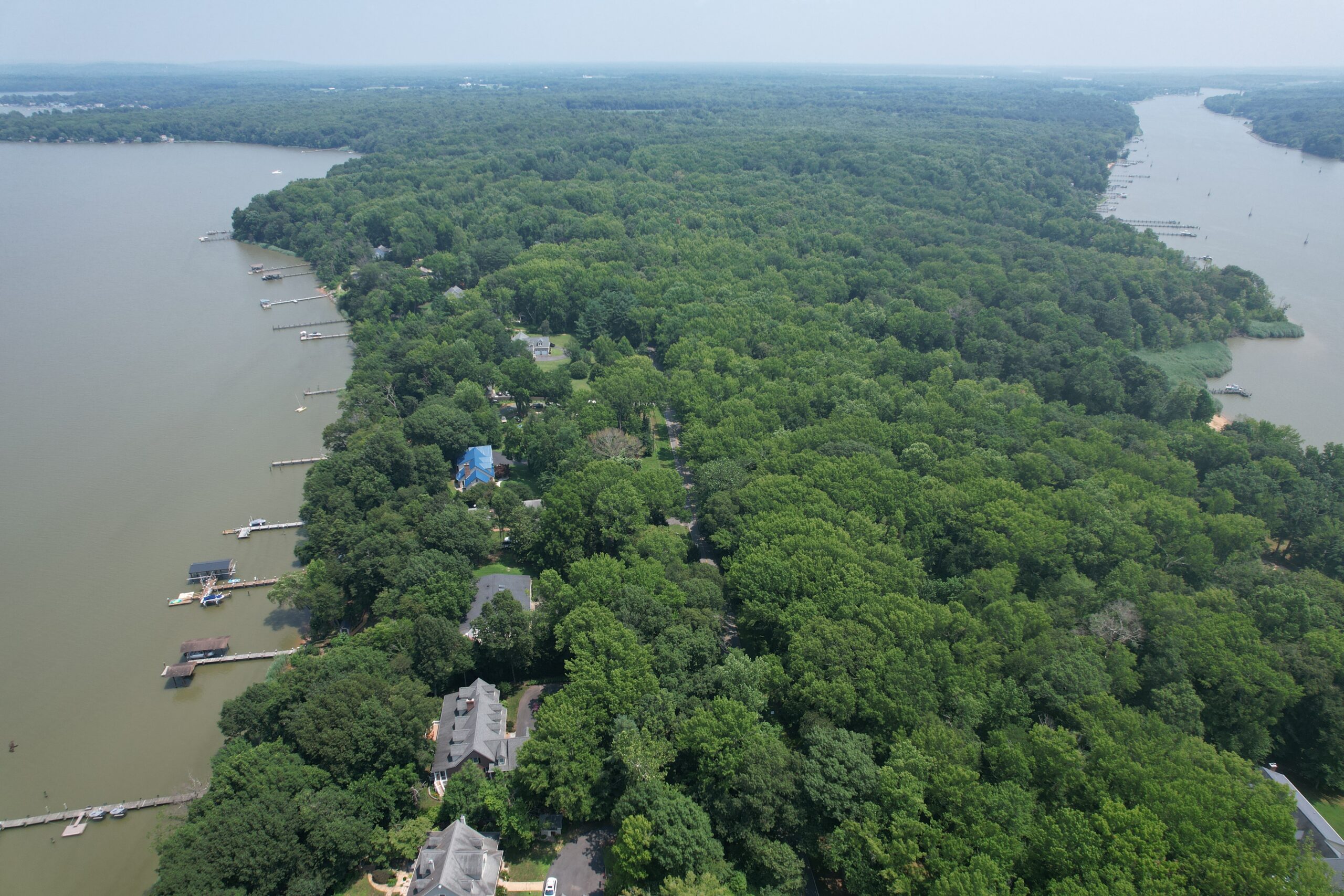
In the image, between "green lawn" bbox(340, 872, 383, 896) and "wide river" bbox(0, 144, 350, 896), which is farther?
"wide river" bbox(0, 144, 350, 896)

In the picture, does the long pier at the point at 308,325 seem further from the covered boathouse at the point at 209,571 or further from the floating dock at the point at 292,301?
the covered boathouse at the point at 209,571

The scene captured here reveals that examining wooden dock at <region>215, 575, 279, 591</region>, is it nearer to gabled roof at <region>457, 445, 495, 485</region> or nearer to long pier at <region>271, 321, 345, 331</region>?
gabled roof at <region>457, 445, 495, 485</region>

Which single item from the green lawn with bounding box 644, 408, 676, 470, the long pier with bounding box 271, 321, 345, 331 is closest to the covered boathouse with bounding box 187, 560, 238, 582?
the green lawn with bounding box 644, 408, 676, 470

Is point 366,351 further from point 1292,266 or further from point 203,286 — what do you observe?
point 1292,266

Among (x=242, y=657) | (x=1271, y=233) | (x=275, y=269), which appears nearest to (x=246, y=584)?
(x=242, y=657)

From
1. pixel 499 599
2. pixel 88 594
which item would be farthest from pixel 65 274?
pixel 499 599

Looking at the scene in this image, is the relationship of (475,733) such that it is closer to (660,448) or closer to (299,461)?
(660,448)
